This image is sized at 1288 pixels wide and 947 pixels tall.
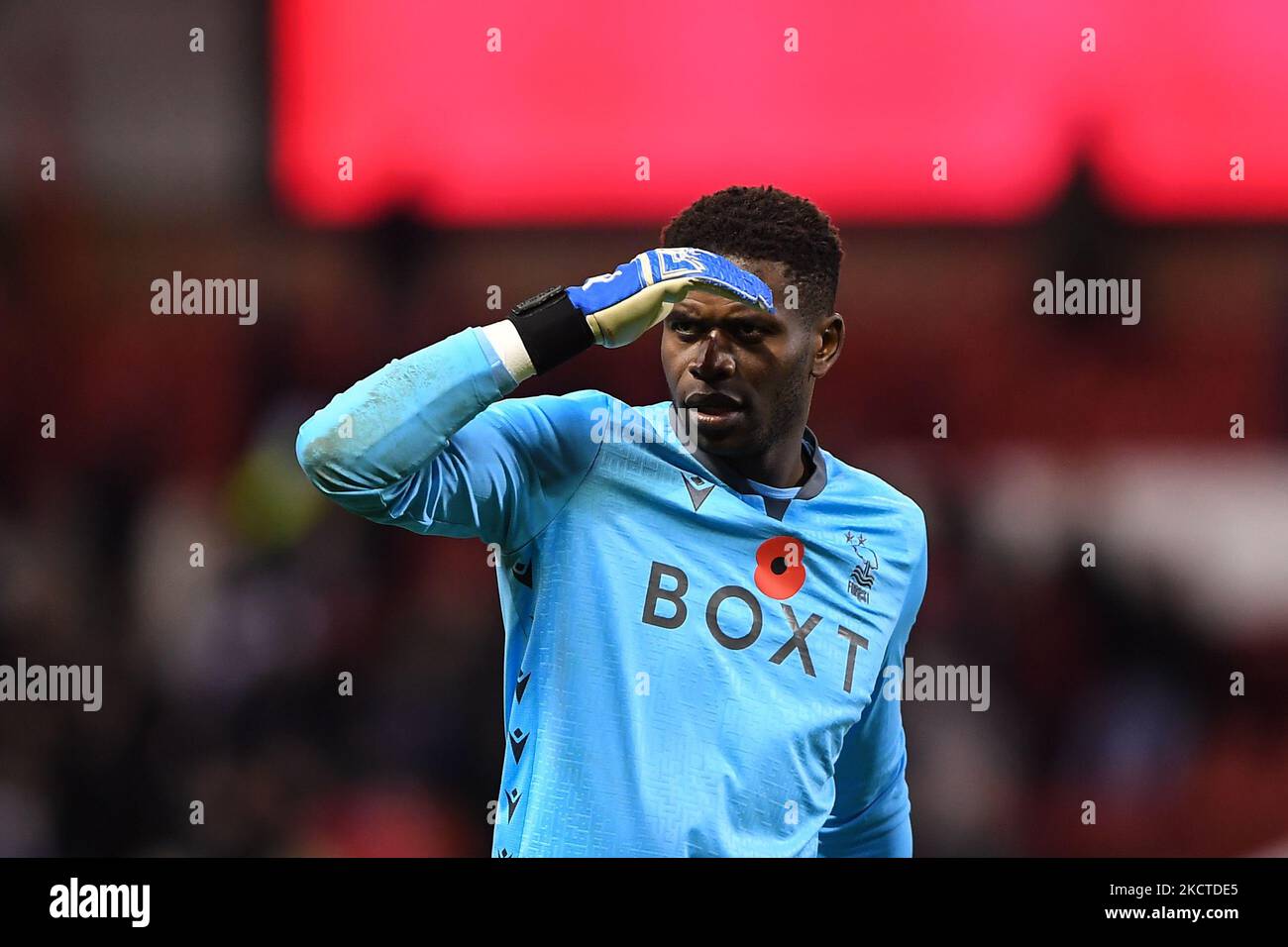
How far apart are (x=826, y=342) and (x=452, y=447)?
1.01 meters

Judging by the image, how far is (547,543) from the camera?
2799 mm

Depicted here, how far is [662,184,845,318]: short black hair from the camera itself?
9.89 feet

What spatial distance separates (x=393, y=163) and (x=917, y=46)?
8.19ft

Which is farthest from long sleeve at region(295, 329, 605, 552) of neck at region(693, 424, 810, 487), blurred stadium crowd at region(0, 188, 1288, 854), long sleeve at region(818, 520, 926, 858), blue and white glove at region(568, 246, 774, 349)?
blurred stadium crowd at region(0, 188, 1288, 854)

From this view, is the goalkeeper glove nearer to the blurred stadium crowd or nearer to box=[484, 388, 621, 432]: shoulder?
box=[484, 388, 621, 432]: shoulder

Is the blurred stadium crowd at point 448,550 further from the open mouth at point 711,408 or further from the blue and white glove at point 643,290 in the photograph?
the blue and white glove at point 643,290

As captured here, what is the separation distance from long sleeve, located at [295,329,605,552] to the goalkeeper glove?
0.32 feet

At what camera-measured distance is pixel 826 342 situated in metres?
3.25

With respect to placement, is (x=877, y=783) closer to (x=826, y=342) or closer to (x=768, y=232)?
(x=826, y=342)

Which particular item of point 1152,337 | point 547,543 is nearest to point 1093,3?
point 1152,337

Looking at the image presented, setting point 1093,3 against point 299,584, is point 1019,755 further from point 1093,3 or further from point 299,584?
point 1093,3

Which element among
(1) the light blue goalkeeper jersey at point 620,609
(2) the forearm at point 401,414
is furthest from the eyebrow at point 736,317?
(2) the forearm at point 401,414

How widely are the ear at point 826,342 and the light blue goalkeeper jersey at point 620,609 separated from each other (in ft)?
1.21

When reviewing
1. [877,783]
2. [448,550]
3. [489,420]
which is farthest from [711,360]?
[448,550]
